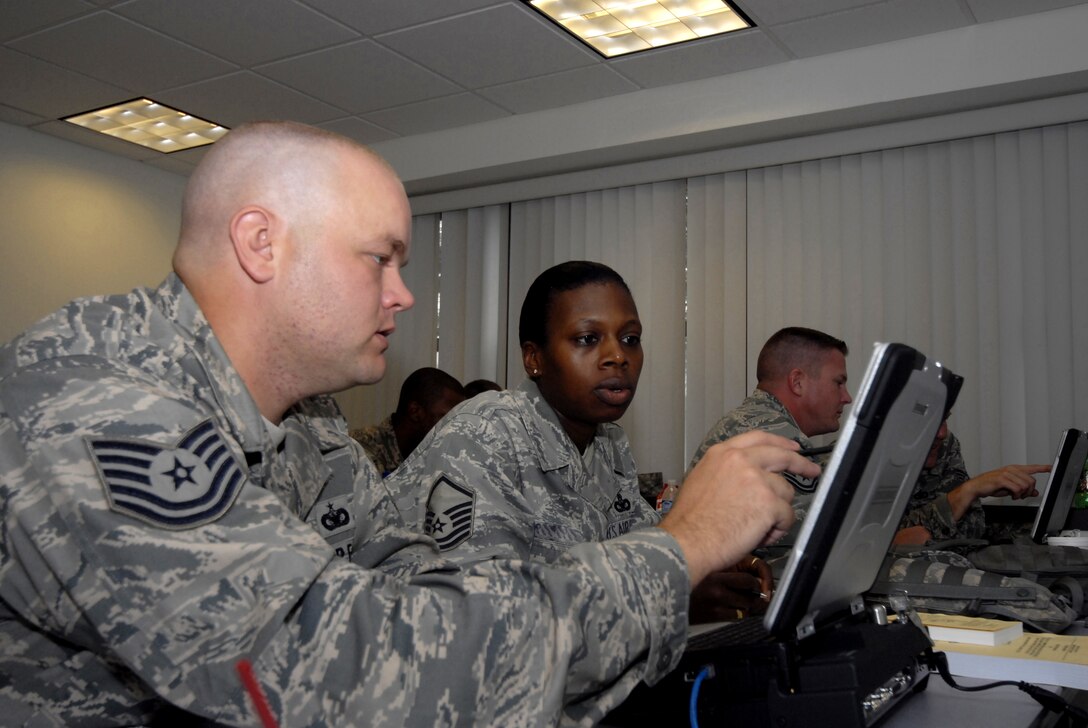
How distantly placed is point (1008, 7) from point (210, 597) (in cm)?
394

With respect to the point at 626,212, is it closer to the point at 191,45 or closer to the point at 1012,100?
the point at 1012,100

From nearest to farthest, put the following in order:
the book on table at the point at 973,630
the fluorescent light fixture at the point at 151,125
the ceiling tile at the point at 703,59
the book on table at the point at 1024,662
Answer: the book on table at the point at 1024,662, the book on table at the point at 973,630, the ceiling tile at the point at 703,59, the fluorescent light fixture at the point at 151,125

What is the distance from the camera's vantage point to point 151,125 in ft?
16.7

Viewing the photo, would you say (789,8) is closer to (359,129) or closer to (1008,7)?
(1008,7)

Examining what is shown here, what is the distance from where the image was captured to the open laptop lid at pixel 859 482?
35.9 inches

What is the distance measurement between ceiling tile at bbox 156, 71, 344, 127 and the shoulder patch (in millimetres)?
3290

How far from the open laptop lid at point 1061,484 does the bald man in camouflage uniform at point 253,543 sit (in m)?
1.99

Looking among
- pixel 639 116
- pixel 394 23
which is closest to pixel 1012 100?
pixel 639 116

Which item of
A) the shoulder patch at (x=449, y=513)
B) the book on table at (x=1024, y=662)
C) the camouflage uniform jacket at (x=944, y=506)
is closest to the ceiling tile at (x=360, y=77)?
the camouflage uniform jacket at (x=944, y=506)

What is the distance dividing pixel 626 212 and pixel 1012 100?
6.36ft

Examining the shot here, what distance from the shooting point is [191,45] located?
4082 mm

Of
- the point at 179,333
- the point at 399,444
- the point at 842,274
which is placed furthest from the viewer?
the point at 399,444

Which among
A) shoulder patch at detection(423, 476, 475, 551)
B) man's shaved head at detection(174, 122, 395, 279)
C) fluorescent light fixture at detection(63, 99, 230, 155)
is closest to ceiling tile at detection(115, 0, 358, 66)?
fluorescent light fixture at detection(63, 99, 230, 155)

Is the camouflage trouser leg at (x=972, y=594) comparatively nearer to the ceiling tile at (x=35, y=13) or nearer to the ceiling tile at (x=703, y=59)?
the ceiling tile at (x=703, y=59)
